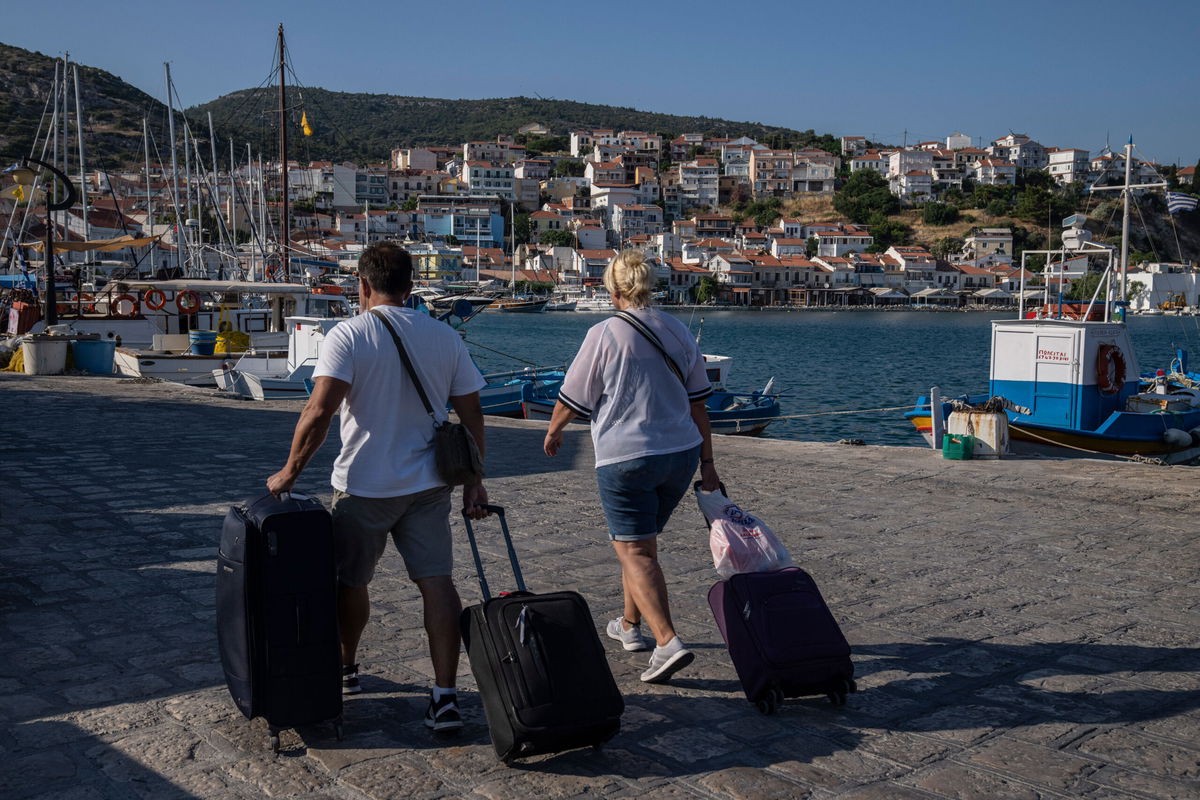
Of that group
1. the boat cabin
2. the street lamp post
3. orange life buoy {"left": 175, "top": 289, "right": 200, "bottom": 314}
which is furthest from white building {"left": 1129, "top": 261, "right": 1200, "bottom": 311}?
the street lamp post

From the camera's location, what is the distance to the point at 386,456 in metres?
3.33

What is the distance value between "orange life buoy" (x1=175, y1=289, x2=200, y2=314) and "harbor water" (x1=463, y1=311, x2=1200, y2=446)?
6707 millimetres

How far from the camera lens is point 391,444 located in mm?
3346

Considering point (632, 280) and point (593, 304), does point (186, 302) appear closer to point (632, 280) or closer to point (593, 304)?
point (632, 280)

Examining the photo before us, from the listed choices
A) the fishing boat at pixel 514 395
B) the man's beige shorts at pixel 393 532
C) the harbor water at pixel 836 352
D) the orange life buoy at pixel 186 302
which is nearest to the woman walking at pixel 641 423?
the man's beige shorts at pixel 393 532

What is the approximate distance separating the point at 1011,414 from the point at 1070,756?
10764 mm

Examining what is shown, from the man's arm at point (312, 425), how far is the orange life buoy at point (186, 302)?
22.5 meters

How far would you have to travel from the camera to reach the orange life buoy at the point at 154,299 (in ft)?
77.5

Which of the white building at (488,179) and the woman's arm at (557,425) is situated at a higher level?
the white building at (488,179)

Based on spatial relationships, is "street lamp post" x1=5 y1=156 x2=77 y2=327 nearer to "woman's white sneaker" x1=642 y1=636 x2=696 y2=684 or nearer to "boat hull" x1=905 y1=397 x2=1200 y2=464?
"boat hull" x1=905 y1=397 x2=1200 y2=464

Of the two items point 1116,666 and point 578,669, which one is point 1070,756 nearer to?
point 1116,666

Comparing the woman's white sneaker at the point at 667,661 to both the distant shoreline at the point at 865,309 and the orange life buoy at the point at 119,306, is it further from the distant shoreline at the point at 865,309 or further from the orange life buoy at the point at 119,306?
the distant shoreline at the point at 865,309

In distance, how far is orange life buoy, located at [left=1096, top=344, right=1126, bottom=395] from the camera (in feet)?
43.7

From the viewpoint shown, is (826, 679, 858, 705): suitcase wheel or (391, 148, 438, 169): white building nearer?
(826, 679, 858, 705): suitcase wheel
